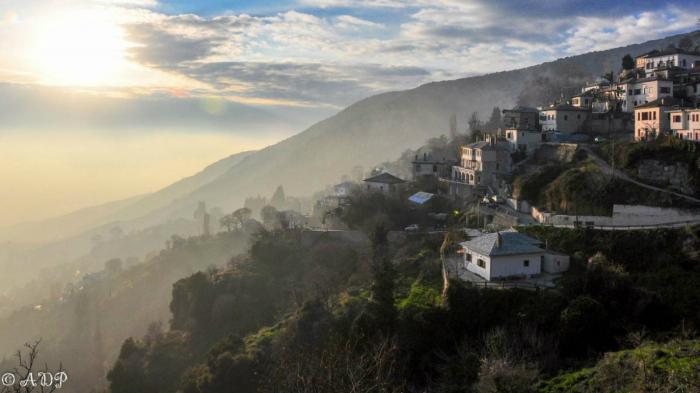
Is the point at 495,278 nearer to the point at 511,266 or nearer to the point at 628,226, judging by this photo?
the point at 511,266

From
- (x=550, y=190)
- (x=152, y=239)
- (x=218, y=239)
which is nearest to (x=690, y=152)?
(x=550, y=190)

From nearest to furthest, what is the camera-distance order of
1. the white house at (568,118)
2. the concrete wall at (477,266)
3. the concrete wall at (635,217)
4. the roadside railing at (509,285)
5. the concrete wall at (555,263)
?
the roadside railing at (509,285), the concrete wall at (477,266), the concrete wall at (555,263), the concrete wall at (635,217), the white house at (568,118)

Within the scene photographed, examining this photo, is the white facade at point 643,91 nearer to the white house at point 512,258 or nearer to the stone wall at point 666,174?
the stone wall at point 666,174

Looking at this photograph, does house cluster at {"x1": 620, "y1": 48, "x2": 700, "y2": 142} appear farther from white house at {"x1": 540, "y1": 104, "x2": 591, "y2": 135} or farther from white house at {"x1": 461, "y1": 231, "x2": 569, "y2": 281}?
white house at {"x1": 461, "y1": 231, "x2": 569, "y2": 281}

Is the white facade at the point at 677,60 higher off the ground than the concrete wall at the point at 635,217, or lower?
higher

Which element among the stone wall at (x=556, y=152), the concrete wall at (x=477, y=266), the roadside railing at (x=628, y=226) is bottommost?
the concrete wall at (x=477, y=266)

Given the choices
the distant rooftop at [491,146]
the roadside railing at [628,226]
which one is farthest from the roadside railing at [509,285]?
the distant rooftop at [491,146]

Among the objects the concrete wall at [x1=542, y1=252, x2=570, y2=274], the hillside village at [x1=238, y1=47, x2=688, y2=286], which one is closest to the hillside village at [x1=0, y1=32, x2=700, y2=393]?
the concrete wall at [x1=542, y1=252, x2=570, y2=274]
